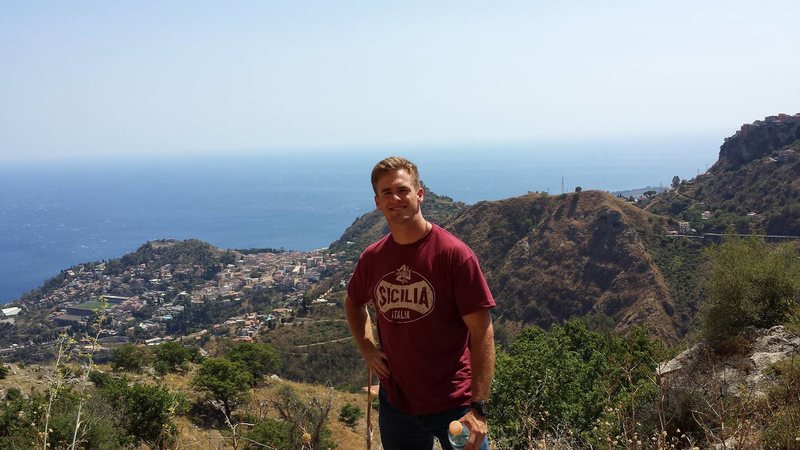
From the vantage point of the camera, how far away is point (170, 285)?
274 feet

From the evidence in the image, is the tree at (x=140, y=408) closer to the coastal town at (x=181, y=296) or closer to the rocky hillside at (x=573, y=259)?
the rocky hillside at (x=573, y=259)

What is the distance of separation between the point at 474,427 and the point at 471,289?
60 cm

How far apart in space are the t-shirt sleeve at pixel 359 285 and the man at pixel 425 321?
0.11 m

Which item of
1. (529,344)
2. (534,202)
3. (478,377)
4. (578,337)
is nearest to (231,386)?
(529,344)

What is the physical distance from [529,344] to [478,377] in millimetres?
15641

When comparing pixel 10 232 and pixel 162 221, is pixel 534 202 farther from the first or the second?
pixel 10 232

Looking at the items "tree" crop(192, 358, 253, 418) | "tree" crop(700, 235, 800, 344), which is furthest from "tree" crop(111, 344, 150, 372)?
"tree" crop(700, 235, 800, 344)

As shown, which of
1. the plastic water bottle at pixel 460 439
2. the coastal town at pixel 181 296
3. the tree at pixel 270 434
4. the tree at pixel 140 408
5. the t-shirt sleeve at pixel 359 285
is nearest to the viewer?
the plastic water bottle at pixel 460 439

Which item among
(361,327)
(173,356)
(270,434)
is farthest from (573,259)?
(361,327)

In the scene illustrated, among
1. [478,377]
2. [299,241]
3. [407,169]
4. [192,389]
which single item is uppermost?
[407,169]

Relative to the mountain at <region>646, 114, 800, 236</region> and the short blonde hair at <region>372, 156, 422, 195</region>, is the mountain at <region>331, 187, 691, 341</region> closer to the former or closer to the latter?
the mountain at <region>646, 114, 800, 236</region>

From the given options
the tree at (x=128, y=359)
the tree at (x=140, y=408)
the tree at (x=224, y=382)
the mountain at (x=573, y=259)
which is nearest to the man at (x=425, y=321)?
the tree at (x=140, y=408)

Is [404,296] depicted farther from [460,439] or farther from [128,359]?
[128,359]

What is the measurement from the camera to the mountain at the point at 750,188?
1688 inches
